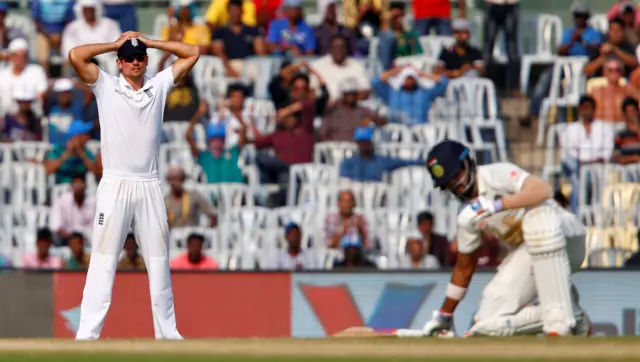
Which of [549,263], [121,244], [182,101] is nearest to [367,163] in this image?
[182,101]

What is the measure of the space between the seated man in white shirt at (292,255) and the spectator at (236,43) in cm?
325

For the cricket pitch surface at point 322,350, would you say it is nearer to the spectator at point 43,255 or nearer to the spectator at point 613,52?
the spectator at point 43,255

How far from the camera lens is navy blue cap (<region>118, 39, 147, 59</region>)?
9.23 meters

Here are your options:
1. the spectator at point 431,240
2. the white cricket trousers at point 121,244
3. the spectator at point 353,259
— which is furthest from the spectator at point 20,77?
the white cricket trousers at point 121,244

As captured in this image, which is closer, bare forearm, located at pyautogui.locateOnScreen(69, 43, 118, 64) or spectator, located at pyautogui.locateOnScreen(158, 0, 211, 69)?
bare forearm, located at pyautogui.locateOnScreen(69, 43, 118, 64)

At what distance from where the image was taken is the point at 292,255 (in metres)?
14.3

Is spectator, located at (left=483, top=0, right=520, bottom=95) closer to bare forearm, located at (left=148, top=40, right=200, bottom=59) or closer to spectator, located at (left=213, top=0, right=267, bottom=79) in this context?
spectator, located at (left=213, top=0, right=267, bottom=79)

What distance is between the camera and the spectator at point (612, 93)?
51.1 ft

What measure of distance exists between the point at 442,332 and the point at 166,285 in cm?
206

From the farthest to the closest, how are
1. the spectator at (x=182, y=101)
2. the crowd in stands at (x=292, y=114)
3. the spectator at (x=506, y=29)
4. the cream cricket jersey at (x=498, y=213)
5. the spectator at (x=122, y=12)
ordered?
the spectator at (x=122, y=12) → the spectator at (x=506, y=29) → the spectator at (x=182, y=101) → the crowd in stands at (x=292, y=114) → the cream cricket jersey at (x=498, y=213)

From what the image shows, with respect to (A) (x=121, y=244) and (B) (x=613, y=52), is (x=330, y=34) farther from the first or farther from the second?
(A) (x=121, y=244)

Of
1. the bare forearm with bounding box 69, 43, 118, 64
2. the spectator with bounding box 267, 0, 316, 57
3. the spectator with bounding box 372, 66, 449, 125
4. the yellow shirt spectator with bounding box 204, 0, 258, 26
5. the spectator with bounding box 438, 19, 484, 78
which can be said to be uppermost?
the yellow shirt spectator with bounding box 204, 0, 258, 26

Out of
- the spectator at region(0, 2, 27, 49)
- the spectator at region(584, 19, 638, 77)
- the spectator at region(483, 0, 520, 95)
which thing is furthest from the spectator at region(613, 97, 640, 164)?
the spectator at region(0, 2, 27, 49)

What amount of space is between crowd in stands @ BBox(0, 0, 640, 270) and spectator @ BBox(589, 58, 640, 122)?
0.02m
